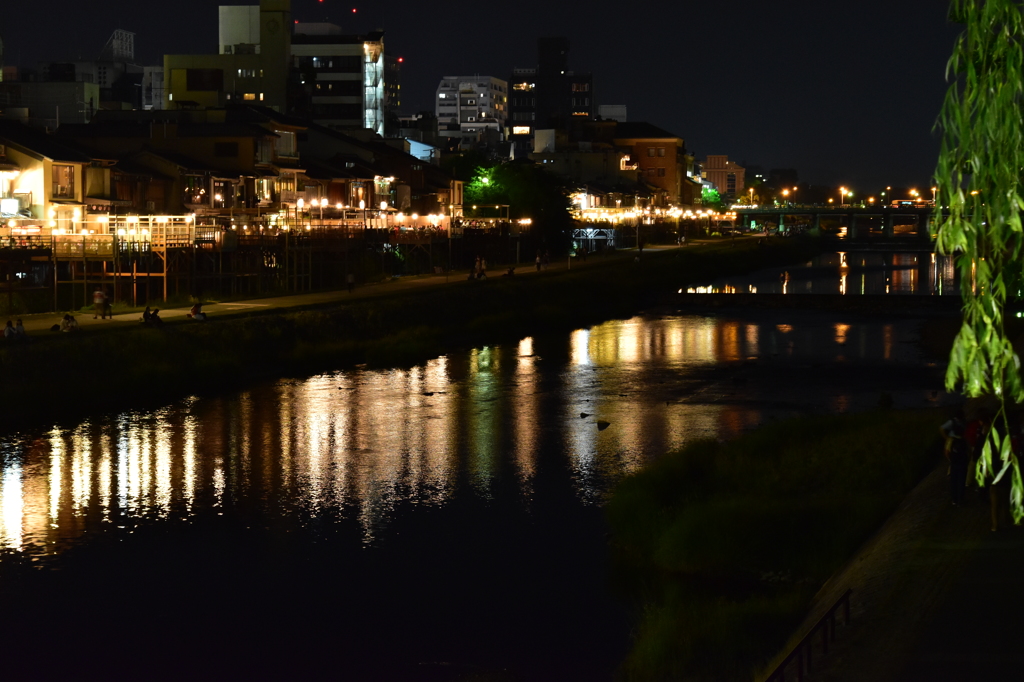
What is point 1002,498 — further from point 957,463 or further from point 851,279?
point 851,279

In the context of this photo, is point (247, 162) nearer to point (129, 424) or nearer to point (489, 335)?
point (489, 335)

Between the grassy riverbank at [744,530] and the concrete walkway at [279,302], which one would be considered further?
the concrete walkway at [279,302]

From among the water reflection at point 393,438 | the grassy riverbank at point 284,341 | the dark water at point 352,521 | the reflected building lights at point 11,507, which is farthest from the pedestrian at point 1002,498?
the grassy riverbank at point 284,341

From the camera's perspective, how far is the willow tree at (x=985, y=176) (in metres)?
9.29

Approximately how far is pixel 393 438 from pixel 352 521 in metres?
7.66

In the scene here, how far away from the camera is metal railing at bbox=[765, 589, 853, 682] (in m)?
10.3

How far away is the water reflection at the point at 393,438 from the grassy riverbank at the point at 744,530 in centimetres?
302

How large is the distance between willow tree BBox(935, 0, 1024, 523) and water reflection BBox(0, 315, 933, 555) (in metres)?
13.0

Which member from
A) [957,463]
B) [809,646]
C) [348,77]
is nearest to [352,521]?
[957,463]

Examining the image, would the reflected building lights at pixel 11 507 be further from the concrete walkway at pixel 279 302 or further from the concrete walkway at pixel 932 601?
the concrete walkway at pixel 932 601

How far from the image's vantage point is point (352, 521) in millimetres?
21391

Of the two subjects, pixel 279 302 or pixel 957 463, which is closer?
pixel 957 463

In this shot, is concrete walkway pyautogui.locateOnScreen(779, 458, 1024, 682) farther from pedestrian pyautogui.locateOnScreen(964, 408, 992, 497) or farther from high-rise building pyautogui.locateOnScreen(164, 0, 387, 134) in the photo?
high-rise building pyautogui.locateOnScreen(164, 0, 387, 134)

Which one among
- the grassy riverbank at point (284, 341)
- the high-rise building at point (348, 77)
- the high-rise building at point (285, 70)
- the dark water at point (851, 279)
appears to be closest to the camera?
the grassy riverbank at point (284, 341)
